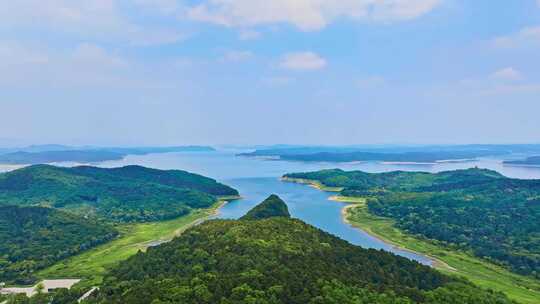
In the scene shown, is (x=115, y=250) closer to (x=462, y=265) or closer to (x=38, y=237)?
(x=38, y=237)

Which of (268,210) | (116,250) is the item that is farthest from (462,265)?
(116,250)

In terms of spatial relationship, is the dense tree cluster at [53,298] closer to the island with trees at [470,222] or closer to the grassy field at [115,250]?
the grassy field at [115,250]

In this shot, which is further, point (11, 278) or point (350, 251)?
point (11, 278)

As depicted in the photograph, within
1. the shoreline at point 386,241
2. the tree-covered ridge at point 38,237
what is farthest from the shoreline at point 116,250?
the shoreline at point 386,241

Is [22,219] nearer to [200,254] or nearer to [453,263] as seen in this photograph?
[200,254]

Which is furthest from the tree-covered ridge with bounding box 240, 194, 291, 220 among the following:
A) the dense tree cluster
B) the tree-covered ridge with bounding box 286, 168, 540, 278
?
the dense tree cluster

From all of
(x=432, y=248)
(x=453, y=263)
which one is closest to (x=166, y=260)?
(x=453, y=263)

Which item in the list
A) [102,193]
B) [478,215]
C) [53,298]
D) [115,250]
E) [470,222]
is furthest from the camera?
[102,193]
